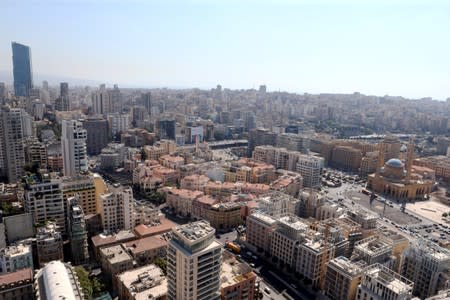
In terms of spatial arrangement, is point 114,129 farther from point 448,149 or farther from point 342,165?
point 448,149

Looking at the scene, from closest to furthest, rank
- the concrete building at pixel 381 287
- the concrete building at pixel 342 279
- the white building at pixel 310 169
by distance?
the concrete building at pixel 381 287
the concrete building at pixel 342 279
the white building at pixel 310 169

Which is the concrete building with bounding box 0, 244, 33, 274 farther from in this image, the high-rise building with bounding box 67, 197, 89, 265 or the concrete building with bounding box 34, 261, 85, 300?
the high-rise building with bounding box 67, 197, 89, 265

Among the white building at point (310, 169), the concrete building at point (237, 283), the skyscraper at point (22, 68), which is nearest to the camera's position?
the concrete building at point (237, 283)

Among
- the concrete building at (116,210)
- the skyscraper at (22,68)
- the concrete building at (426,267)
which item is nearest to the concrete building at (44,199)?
the concrete building at (116,210)

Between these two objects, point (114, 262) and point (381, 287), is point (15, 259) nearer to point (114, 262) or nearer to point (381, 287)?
point (114, 262)

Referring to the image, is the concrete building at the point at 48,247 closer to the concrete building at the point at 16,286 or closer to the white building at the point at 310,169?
the concrete building at the point at 16,286

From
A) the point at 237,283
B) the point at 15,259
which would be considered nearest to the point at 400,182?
the point at 237,283

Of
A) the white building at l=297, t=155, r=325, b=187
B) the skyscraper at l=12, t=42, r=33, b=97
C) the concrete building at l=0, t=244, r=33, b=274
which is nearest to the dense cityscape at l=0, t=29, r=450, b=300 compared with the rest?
the concrete building at l=0, t=244, r=33, b=274

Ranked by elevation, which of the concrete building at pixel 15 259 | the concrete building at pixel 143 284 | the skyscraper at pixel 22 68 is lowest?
the concrete building at pixel 143 284
